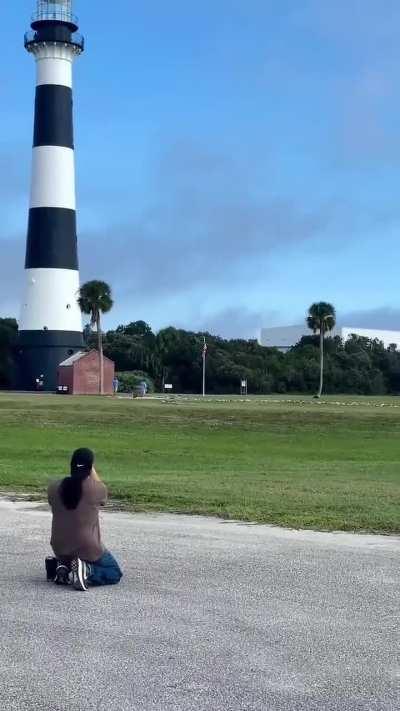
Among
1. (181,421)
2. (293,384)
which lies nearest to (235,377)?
(293,384)

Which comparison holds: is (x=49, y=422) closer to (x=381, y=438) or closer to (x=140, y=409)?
(x=140, y=409)

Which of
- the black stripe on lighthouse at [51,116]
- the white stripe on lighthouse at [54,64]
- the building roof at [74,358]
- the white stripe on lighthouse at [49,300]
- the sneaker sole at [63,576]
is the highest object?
the white stripe on lighthouse at [54,64]

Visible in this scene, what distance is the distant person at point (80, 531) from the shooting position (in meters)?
8.95

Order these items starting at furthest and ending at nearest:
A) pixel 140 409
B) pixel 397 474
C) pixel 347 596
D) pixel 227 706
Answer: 1. pixel 140 409
2. pixel 397 474
3. pixel 347 596
4. pixel 227 706

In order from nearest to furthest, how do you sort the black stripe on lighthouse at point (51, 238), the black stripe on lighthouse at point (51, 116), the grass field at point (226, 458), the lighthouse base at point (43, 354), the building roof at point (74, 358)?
the grass field at point (226, 458), the black stripe on lighthouse at point (51, 116), the black stripe on lighthouse at point (51, 238), the lighthouse base at point (43, 354), the building roof at point (74, 358)

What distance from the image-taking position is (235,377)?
9981 centimetres

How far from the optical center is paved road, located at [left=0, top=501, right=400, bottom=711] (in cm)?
610

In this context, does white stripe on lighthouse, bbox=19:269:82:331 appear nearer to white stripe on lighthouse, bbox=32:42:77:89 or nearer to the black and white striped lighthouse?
the black and white striped lighthouse

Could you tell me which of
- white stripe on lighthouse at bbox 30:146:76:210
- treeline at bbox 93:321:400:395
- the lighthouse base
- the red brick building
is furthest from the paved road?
treeline at bbox 93:321:400:395

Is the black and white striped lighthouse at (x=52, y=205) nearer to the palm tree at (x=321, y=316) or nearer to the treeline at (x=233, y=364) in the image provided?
the treeline at (x=233, y=364)

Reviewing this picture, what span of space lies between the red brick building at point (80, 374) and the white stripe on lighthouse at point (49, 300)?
2.54 m

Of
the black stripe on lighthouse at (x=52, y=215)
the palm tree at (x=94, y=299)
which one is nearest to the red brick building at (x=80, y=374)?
the palm tree at (x=94, y=299)

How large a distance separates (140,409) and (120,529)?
120 ft

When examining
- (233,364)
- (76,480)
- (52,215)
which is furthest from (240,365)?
(76,480)
